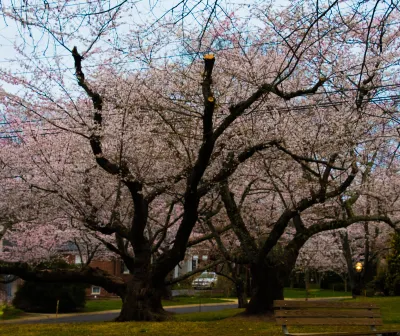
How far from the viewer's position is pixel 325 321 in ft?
22.5

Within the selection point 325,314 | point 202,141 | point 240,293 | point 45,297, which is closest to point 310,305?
point 325,314

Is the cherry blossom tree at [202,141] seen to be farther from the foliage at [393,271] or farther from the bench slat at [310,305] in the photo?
the foliage at [393,271]

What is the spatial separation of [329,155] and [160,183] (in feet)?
12.2

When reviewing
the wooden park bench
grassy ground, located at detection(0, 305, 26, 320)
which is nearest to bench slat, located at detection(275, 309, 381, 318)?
the wooden park bench

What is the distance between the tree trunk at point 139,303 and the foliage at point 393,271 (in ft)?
40.8

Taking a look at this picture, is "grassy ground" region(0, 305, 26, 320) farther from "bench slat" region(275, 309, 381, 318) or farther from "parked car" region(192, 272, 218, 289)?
"parked car" region(192, 272, 218, 289)

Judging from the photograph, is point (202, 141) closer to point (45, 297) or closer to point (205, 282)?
point (45, 297)

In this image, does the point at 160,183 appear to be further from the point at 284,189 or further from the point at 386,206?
the point at 386,206

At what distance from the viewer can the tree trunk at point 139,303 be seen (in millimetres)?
12719

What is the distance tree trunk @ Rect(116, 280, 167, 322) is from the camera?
12.7 m

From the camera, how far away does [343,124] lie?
11.7 meters

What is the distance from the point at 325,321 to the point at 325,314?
85 mm

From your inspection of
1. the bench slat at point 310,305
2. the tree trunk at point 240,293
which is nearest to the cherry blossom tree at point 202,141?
the bench slat at point 310,305

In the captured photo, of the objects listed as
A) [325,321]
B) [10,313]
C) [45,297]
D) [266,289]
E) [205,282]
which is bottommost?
[325,321]
